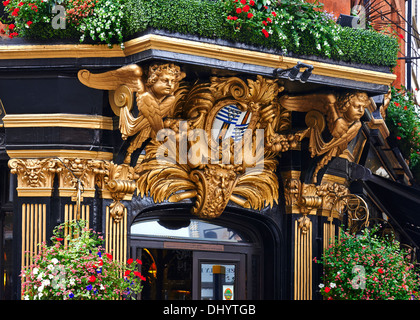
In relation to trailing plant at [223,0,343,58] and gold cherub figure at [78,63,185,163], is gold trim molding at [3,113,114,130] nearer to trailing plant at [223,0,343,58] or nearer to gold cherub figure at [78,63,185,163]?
gold cherub figure at [78,63,185,163]

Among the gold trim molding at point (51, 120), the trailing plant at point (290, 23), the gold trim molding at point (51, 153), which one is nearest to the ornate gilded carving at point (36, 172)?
the gold trim molding at point (51, 153)

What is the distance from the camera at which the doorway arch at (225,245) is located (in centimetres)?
1162

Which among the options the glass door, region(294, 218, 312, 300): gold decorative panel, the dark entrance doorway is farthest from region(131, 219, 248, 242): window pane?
region(294, 218, 312, 300): gold decorative panel

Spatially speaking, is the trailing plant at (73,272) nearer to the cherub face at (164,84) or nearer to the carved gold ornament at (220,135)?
the carved gold ornament at (220,135)

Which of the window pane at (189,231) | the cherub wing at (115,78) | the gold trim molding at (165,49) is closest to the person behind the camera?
the gold trim molding at (165,49)

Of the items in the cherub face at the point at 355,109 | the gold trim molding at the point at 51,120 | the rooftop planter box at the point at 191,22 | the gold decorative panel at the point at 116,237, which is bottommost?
the gold decorative panel at the point at 116,237

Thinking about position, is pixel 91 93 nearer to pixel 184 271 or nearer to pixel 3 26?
pixel 3 26

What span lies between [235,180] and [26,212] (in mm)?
2585

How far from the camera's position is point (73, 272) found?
32.4 feet

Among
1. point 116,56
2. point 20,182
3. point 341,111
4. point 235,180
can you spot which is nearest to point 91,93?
point 116,56

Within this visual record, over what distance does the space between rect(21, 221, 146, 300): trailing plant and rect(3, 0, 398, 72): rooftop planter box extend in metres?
2.11

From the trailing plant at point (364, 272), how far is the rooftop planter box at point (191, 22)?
2510mm

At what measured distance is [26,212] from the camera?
10547 mm

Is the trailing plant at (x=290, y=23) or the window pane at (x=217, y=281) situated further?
the window pane at (x=217, y=281)
